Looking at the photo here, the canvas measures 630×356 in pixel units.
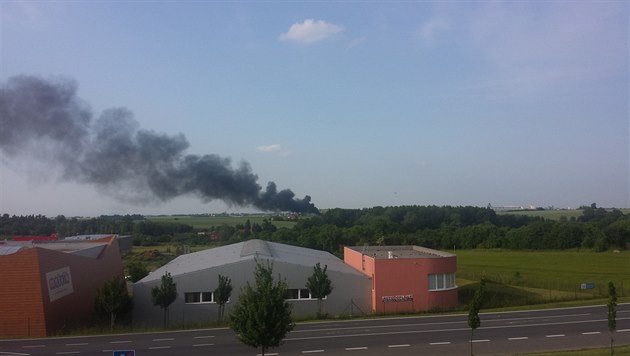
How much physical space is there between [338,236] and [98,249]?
45555 mm

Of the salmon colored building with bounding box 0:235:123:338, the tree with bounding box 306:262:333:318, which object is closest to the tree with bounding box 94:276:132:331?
the salmon colored building with bounding box 0:235:123:338

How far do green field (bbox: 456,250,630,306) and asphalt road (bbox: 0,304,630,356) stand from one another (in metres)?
8.63

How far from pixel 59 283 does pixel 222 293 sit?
9.09 m

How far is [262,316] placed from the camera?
53.6ft

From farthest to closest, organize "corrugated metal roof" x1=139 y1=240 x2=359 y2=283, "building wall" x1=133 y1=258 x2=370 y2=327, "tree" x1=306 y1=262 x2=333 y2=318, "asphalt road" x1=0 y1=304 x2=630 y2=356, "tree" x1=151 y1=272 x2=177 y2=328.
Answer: "corrugated metal roof" x1=139 y1=240 x2=359 y2=283
"tree" x1=306 y1=262 x2=333 y2=318
"building wall" x1=133 y1=258 x2=370 y2=327
"tree" x1=151 y1=272 x2=177 y2=328
"asphalt road" x1=0 y1=304 x2=630 y2=356

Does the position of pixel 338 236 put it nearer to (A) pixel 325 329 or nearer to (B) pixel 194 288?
(B) pixel 194 288

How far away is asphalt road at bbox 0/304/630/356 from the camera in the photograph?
22.9 metres

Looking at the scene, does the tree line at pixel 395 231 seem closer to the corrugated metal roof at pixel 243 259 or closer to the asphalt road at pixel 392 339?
the corrugated metal roof at pixel 243 259

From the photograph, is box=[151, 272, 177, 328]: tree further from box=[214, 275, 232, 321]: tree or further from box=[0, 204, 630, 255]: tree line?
box=[0, 204, 630, 255]: tree line

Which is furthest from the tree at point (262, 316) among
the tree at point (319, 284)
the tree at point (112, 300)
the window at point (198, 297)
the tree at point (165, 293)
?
the window at point (198, 297)

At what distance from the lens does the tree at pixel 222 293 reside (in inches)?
1394

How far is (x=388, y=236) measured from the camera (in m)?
89.2

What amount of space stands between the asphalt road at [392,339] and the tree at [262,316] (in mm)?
6341

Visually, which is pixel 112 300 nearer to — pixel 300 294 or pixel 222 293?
pixel 222 293
